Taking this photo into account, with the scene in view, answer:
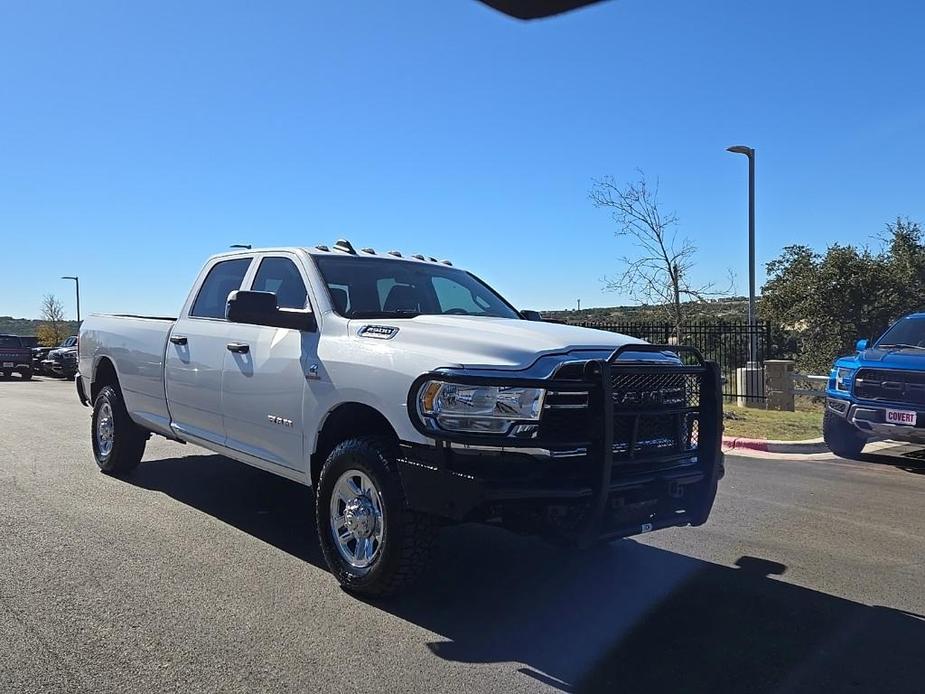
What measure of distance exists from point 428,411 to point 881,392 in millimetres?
7328

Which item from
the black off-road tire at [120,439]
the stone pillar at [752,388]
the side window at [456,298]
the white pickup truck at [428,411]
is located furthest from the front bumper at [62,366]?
the side window at [456,298]

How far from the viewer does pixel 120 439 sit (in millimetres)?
7434

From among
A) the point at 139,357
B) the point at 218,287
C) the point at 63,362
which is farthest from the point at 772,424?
the point at 63,362

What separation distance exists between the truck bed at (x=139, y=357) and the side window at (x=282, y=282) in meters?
1.28

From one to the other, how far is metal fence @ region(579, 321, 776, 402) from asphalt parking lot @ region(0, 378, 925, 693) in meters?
8.91

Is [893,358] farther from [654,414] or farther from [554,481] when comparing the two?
[554,481]

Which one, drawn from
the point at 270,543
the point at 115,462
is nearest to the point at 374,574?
the point at 270,543

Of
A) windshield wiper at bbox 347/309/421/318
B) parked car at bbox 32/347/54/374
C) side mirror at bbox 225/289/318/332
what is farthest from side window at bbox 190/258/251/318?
parked car at bbox 32/347/54/374

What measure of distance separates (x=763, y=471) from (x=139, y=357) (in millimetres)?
6751

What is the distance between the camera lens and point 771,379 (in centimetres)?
1488

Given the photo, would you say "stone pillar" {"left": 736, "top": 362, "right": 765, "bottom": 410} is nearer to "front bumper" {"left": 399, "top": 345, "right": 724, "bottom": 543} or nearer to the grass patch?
the grass patch

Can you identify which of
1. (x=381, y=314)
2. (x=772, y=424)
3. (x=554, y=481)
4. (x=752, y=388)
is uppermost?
(x=381, y=314)

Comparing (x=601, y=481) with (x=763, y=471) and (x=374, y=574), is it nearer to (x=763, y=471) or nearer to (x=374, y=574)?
(x=374, y=574)

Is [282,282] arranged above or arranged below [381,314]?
above
